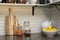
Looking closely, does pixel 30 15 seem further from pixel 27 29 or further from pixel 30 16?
pixel 27 29

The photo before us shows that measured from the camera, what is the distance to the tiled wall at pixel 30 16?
6.76 feet

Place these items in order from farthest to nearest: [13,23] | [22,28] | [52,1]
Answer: [22,28]
[13,23]
[52,1]

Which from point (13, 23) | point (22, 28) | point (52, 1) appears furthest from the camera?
point (22, 28)

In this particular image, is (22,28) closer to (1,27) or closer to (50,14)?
(1,27)

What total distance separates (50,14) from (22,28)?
1.55 ft

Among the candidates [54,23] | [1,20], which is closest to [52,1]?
[54,23]

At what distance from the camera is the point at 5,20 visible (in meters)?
2.03

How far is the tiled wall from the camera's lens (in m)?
2.06

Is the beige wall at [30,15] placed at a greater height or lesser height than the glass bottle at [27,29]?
greater

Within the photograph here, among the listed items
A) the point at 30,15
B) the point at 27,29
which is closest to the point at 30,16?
the point at 30,15

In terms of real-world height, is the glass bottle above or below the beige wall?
below

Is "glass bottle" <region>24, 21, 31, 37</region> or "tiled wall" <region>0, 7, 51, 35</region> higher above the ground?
"tiled wall" <region>0, 7, 51, 35</region>

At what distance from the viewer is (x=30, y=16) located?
2.14 m

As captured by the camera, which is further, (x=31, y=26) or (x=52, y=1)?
(x=31, y=26)
